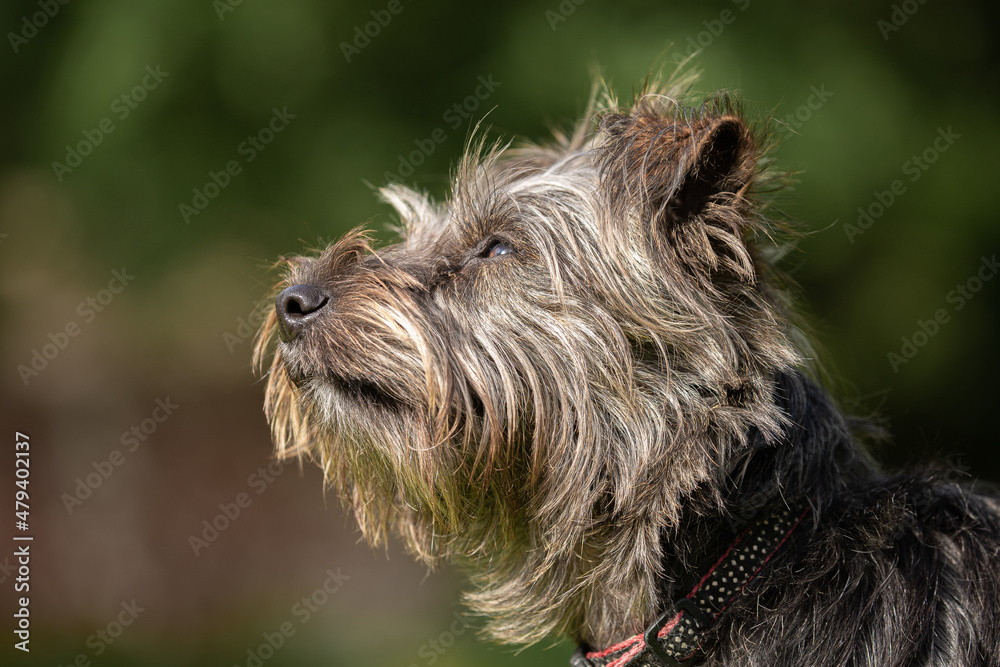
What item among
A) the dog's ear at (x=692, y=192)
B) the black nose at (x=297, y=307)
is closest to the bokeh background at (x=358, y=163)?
the dog's ear at (x=692, y=192)

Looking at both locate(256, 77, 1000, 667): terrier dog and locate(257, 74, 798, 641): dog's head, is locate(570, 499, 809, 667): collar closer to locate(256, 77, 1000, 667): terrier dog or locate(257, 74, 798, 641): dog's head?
locate(256, 77, 1000, 667): terrier dog

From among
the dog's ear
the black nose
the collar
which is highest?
the dog's ear

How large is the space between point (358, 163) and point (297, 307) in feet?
10.6

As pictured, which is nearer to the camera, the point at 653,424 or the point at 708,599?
the point at 708,599

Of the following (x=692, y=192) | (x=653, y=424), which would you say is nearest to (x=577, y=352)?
(x=653, y=424)

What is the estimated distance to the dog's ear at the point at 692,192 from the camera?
2568 millimetres

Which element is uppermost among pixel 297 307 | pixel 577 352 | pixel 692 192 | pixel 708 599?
pixel 692 192

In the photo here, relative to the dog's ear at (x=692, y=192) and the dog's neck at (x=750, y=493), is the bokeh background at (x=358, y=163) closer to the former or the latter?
the dog's neck at (x=750, y=493)

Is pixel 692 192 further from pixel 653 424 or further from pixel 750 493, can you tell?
pixel 750 493

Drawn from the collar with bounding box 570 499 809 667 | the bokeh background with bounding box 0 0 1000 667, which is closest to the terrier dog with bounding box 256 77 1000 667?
the collar with bounding box 570 499 809 667

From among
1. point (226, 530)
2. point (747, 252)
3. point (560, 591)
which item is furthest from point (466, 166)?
point (226, 530)

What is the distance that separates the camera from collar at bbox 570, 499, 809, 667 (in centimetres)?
247

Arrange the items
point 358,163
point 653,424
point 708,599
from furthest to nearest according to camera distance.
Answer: point 358,163 < point 653,424 < point 708,599

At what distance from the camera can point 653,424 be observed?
262cm
